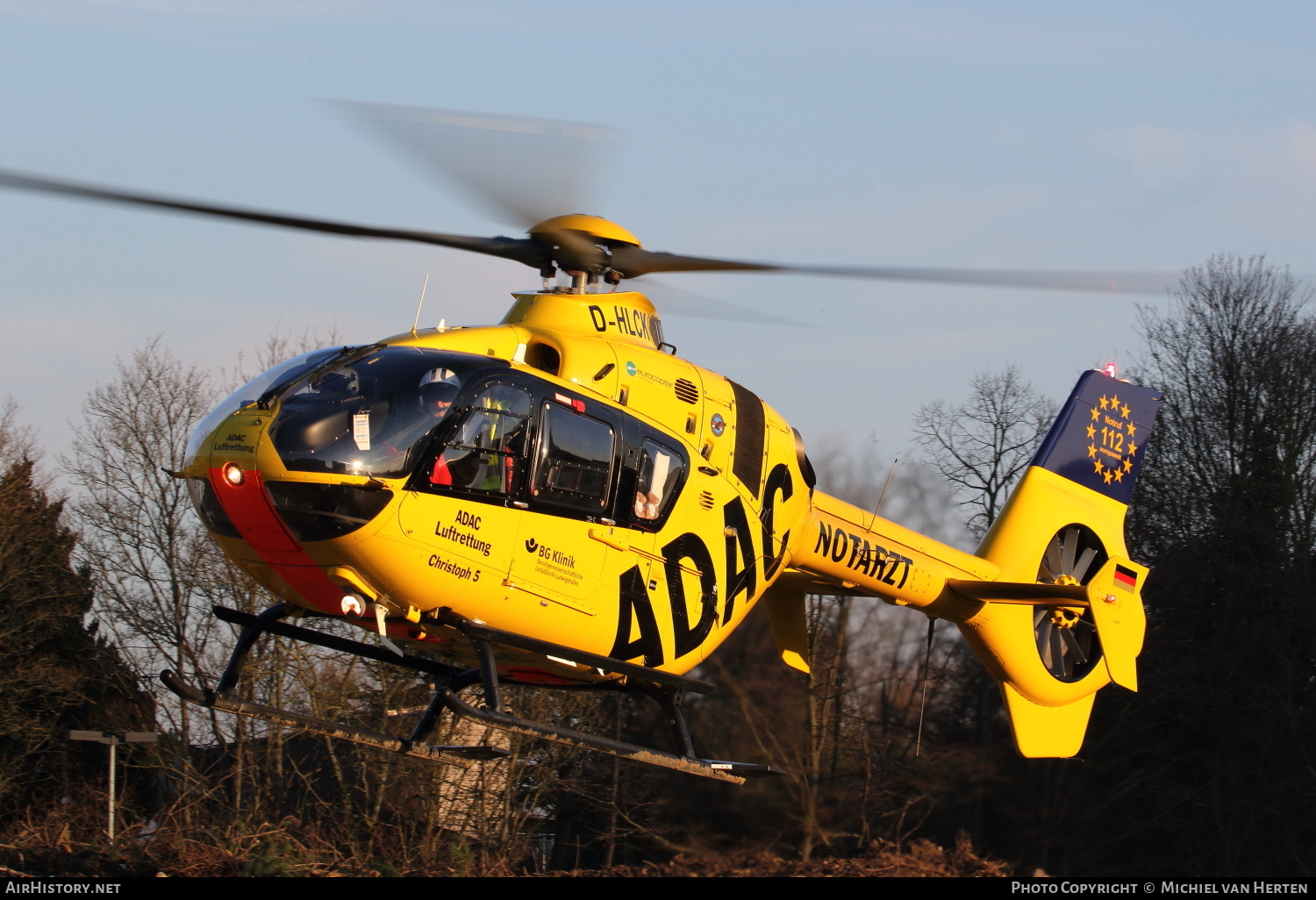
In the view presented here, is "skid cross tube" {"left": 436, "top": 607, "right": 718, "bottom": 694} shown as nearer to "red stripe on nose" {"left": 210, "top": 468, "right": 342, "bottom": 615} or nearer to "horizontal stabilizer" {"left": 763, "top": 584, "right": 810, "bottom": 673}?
"red stripe on nose" {"left": 210, "top": 468, "right": 342, "bottom": 615}

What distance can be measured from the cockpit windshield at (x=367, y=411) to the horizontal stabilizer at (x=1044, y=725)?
7775mm

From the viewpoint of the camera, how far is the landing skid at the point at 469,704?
8562 mm

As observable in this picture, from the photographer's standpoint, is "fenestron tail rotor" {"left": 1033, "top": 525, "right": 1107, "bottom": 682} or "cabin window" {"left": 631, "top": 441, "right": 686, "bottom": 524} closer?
"cabin window" {"left": 631, "top": 441, "right": 686, "bottom": 524}

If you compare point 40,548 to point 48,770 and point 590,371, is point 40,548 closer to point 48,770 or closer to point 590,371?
point 48,770

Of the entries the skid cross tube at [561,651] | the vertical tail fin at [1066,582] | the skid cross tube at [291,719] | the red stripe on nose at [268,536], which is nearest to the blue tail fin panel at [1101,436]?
the vertical tail fin at [1066,582]

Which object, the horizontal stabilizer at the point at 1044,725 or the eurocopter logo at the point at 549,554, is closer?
the eurocopter logo at the point at 549,554

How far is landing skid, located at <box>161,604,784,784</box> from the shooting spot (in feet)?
28.1

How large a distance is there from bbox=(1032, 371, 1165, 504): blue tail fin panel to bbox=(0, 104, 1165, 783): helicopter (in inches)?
70.2

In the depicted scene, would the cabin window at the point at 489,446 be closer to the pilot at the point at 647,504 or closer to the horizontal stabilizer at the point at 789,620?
the pilot at the point at 647,504

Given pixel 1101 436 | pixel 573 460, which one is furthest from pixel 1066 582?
pixel 573 460

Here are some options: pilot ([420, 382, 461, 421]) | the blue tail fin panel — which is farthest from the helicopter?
the blue tail fin panel

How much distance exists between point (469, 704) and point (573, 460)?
6.33ft

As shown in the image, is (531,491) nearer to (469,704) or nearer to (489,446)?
(489,446)

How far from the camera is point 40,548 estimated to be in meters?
26.5
